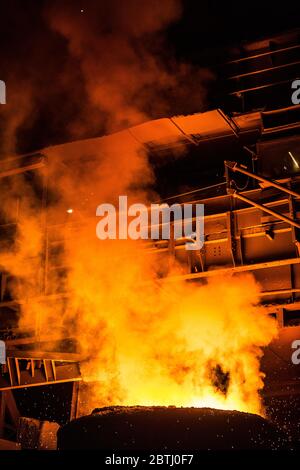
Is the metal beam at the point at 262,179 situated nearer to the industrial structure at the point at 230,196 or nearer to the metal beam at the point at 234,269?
the industrial structure at the point at 230,196

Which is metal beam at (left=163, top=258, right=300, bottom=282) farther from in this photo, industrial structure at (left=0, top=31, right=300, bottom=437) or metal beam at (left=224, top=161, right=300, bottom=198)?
metal beam at (left=224, top=161, right=300, bottom=198)

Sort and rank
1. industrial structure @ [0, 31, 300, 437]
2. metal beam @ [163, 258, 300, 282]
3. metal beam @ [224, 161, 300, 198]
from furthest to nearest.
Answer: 1. industrial structure @ [0, 31, 300, 437]
2. metal beam @ [163, 258, 300, 282]
3. metal beam @ [224, 161, 300, 198]

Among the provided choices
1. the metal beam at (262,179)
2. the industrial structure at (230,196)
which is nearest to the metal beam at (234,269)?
the industrial structure at (230,196)

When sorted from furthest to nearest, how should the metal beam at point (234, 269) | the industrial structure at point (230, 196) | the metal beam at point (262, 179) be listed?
the industrial structure at point (230, 196) < the metal beam at point (234, 269) < the metal beam at point (262, 179)

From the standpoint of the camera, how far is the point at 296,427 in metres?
7.79

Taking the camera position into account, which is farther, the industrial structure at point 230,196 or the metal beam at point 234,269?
the industrial structure at point 230,196

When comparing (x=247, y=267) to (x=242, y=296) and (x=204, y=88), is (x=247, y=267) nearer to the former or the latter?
(x=242, y=296)

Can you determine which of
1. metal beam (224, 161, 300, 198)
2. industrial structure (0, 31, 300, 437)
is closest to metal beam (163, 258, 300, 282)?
industrial structure (0, 31, 300, 437)

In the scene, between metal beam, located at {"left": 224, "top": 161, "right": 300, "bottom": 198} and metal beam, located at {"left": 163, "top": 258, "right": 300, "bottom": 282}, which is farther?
metal beam, located at {"left": 163, "top": 258, "right": 300, "bottom": 282}

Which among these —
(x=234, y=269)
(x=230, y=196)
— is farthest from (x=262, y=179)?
(x=234, y=269)

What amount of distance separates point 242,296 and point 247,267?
1.37ft

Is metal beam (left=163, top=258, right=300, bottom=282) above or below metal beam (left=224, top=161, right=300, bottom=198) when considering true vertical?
below

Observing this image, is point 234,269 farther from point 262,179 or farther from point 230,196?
point 262,179

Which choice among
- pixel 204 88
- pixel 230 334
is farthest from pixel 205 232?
pixel 204 88
